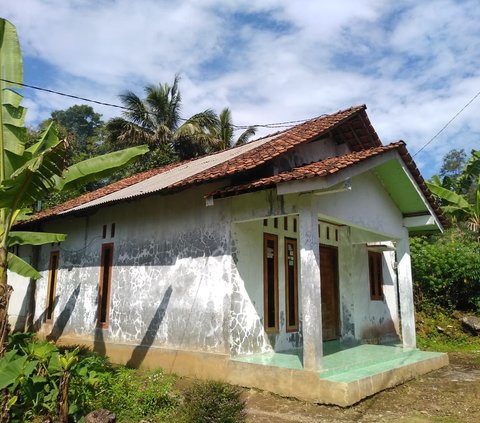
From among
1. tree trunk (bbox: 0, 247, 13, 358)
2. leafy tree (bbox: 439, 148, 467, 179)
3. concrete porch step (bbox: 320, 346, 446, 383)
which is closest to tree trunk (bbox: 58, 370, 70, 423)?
tree trunk (bbox: 0, 247, 13, 358)

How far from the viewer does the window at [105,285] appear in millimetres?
9700

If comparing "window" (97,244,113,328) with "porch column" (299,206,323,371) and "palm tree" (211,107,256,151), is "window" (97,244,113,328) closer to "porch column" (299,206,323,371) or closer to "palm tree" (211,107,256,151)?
"porch column" (299,206,323,371)

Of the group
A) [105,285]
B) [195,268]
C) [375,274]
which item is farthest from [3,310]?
[375,274]

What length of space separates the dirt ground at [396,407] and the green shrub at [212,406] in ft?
2.40

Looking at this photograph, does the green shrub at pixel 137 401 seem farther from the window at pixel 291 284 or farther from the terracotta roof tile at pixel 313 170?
the window at pixel 291 284

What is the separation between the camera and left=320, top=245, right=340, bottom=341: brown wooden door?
10.3 m

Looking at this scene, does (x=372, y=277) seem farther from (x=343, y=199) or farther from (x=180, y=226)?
(x=180, y=226)

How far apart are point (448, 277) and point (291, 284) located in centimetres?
727

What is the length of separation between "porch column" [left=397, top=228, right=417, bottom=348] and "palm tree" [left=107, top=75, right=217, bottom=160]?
15.2 metres

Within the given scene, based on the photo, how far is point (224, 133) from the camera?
2670cm

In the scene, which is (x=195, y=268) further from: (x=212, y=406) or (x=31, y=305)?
(x=31, y=305)

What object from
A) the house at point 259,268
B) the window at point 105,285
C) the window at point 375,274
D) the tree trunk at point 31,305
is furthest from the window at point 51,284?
the window at point 375,274

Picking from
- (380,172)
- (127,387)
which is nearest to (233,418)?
(127,387)

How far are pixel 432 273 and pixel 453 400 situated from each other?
7981mm
